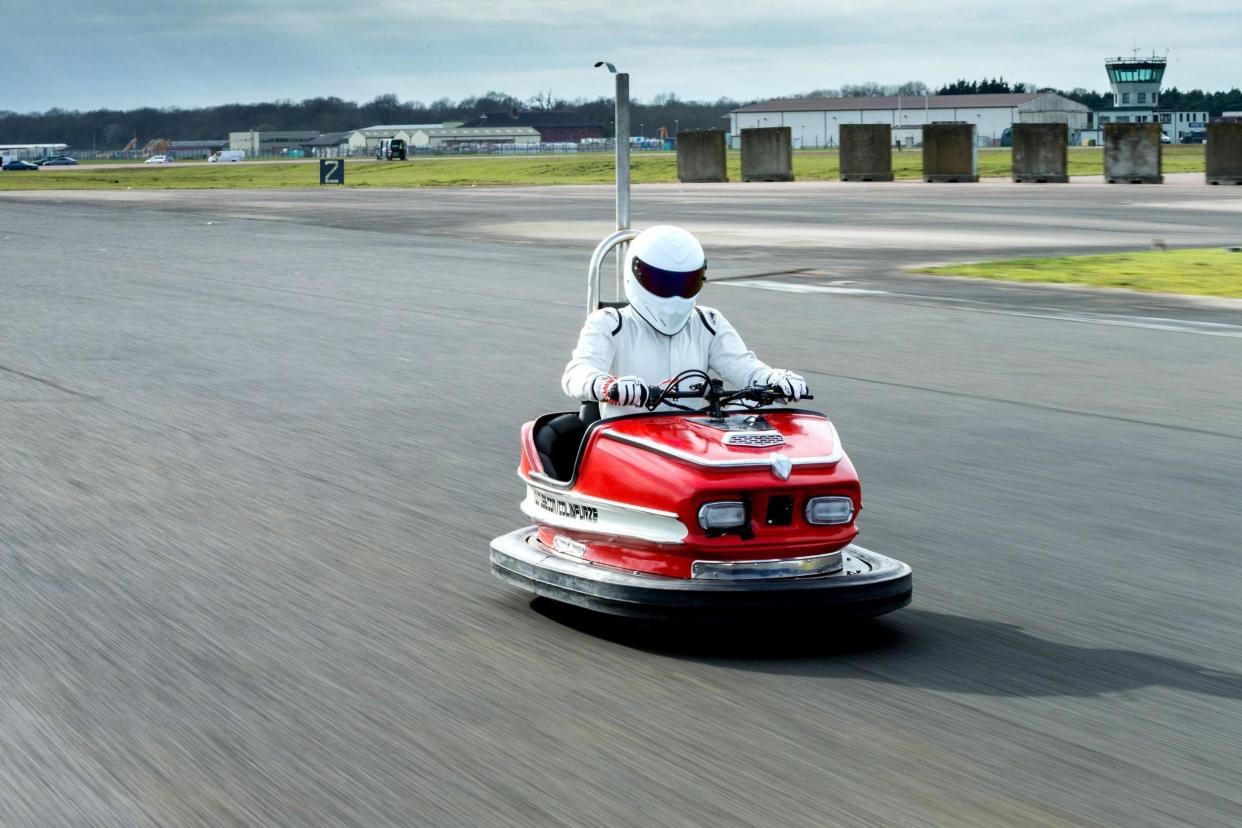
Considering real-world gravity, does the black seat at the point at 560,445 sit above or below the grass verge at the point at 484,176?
below

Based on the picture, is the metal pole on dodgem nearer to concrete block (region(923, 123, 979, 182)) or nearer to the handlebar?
the handlebar

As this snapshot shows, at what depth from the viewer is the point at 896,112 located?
179 metres

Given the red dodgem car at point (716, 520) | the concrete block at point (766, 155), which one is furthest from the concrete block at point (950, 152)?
the red dodgem car at point (716, 520)

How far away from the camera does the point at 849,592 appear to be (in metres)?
5.26

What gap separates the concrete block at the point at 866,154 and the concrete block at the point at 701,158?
4.51 meters

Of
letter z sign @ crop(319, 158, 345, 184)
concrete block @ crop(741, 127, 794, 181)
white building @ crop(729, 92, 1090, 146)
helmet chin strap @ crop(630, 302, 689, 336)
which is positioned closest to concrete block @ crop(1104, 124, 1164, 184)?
concrete block @ crop(741, 127, 794, 181)

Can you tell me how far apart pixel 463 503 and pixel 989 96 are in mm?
180107

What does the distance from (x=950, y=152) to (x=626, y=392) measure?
46067mm

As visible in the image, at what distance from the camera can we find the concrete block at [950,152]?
162ft

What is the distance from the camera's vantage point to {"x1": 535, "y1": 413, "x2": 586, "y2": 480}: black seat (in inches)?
239

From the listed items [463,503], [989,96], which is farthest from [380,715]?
[989,96]

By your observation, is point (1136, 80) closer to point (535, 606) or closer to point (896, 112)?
point (896, 112)

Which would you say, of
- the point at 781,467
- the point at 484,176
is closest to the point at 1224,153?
the point at 484,176

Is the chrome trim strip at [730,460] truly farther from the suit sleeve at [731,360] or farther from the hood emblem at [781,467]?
the suit sleeve at [731,360]
